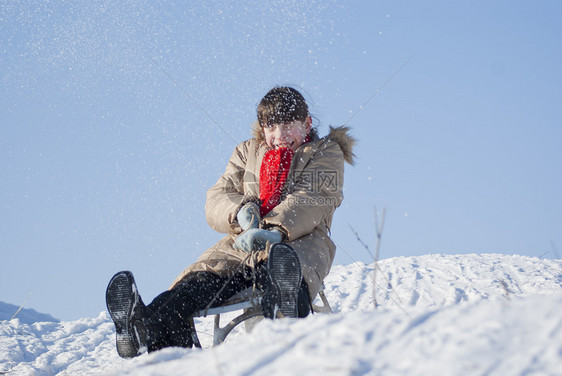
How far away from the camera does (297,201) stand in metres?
3.37

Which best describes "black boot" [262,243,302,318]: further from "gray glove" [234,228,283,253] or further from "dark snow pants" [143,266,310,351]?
"gray glove" [234,228,283,253]

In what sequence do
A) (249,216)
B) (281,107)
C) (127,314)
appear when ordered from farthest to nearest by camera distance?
(281,107)
(249,216)
(127,314)

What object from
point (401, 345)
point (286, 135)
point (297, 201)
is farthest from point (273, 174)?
point (401, 345)

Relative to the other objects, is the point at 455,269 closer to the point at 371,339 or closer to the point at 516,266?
the point at 516,266

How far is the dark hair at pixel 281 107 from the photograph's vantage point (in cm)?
367

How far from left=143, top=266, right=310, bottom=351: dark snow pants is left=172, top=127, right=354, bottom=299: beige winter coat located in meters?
0.09

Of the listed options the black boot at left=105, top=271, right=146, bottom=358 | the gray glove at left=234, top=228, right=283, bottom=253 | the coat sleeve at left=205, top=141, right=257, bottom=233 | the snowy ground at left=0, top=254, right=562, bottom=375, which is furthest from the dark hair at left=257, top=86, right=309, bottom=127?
the snowy ground at left=0, top=254, right=562, bottom=375

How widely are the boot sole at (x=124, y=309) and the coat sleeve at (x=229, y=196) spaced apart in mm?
852

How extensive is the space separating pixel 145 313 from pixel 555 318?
2100 mm

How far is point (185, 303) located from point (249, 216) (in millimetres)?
643

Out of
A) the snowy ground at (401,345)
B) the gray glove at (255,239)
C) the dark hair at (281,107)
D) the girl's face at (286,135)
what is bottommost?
the snowy ground at (401,345)

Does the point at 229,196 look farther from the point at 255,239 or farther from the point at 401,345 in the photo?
the point at 401,345

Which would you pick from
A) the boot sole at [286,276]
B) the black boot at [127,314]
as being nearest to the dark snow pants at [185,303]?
the black boot at [127,314]

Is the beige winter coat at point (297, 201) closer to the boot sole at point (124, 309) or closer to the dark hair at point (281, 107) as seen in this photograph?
the dark hair at point (281, 107)
